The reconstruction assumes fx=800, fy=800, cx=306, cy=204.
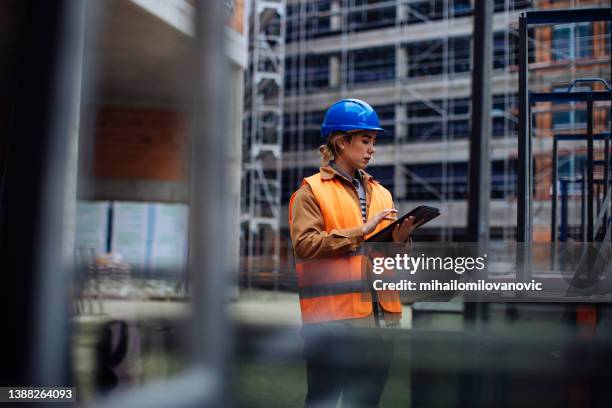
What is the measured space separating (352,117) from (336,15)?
30.7 meters

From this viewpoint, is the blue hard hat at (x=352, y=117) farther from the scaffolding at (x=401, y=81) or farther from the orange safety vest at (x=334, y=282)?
the scaffolding at (x=401, y=81)

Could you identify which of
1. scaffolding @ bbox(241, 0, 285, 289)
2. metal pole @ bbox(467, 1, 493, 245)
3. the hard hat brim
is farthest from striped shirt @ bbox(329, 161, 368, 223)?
scaffolding @ bbox(241, 0, 285, 289)

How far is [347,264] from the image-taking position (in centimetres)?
245

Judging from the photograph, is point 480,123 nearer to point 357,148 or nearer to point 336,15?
point 357,148

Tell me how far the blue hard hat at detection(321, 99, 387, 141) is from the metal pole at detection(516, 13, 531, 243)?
140cm

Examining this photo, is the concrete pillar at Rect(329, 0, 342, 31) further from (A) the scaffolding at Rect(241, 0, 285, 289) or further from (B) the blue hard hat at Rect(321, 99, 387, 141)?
(B) the blue hard hat at Rect(321, 99, 387, 141)

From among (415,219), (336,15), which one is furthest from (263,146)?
(415,219)

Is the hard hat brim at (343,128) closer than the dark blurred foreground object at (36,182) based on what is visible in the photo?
No

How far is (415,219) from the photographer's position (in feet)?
7.72

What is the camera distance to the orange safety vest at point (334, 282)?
244 centimetres

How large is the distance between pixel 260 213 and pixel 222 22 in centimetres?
3013

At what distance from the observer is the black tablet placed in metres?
2.32

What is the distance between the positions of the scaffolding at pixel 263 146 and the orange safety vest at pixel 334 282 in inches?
975

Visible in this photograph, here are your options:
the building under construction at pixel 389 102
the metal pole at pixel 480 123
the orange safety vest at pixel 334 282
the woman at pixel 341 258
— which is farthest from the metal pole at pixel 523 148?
the building under construction at pixel 389 102
